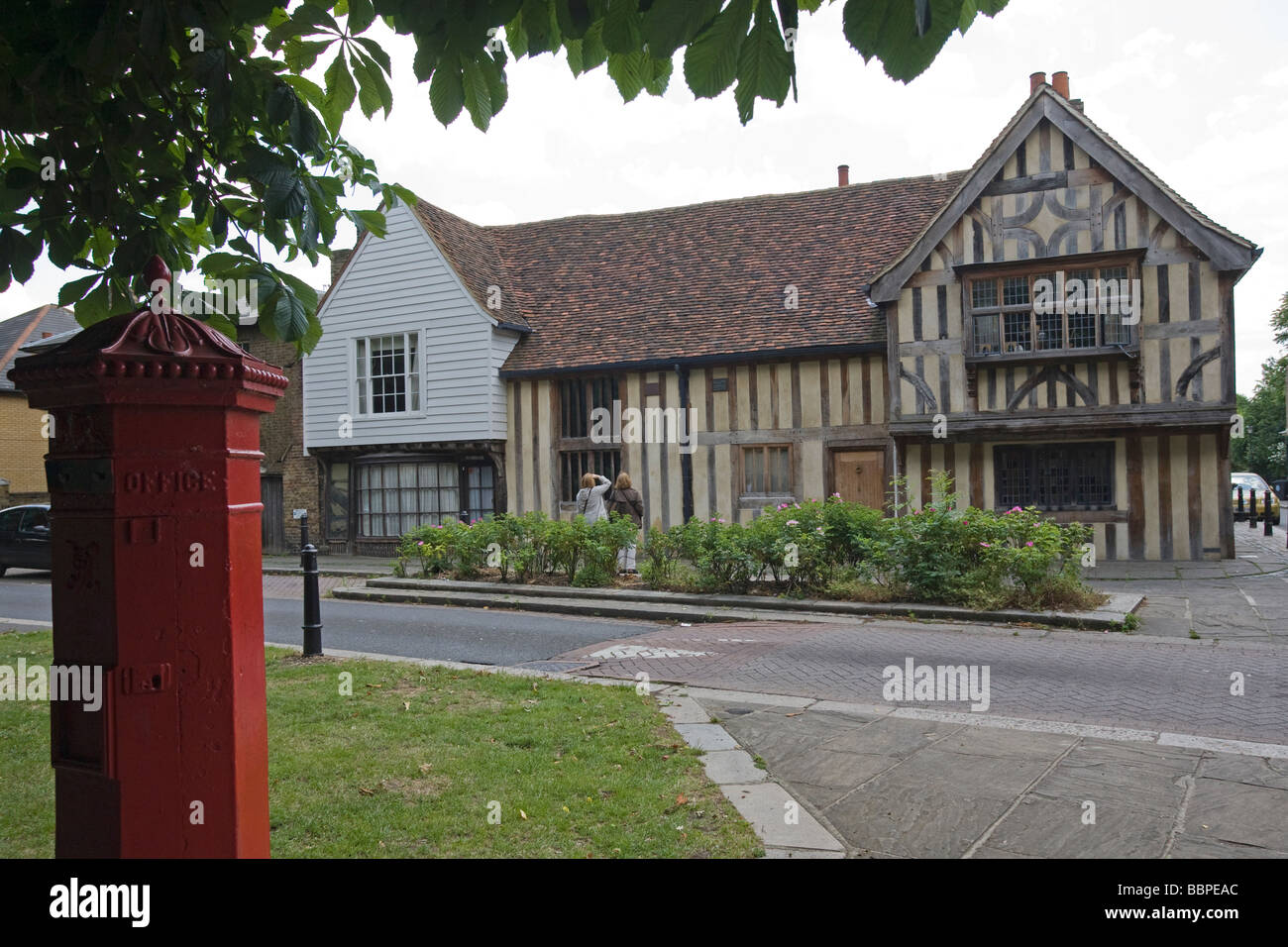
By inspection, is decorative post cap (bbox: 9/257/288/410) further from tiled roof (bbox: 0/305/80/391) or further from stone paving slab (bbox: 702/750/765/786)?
tiled roof (bbox: 0/305/80/391)

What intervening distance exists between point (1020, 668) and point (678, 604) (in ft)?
18.6

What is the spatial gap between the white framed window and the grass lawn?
15.7 m

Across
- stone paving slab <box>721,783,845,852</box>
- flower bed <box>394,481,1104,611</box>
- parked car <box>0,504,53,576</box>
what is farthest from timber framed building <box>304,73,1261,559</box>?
stone paving slab <box>721,783,845,852</box>

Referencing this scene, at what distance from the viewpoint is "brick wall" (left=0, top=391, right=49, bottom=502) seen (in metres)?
31.3

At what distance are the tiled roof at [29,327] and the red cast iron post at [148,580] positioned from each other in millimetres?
37141

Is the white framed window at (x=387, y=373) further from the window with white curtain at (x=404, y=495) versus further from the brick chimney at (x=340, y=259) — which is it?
the brick chimney at (x=340, y=259)

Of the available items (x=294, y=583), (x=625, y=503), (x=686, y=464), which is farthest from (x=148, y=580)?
(x=686, y=464)

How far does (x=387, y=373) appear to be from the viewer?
23.0 metres

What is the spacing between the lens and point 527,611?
44.5 feet

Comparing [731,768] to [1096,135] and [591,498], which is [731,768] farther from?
[1096,135]

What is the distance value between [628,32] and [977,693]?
249 inches

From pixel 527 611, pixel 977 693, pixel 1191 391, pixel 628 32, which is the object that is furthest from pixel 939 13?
pixel 1191 391

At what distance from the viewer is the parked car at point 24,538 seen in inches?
776

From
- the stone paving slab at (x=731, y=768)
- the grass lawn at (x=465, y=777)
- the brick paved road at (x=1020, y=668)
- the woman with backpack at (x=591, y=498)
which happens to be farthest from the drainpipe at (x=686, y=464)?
the stone paving slab at (x=731, y=768)
